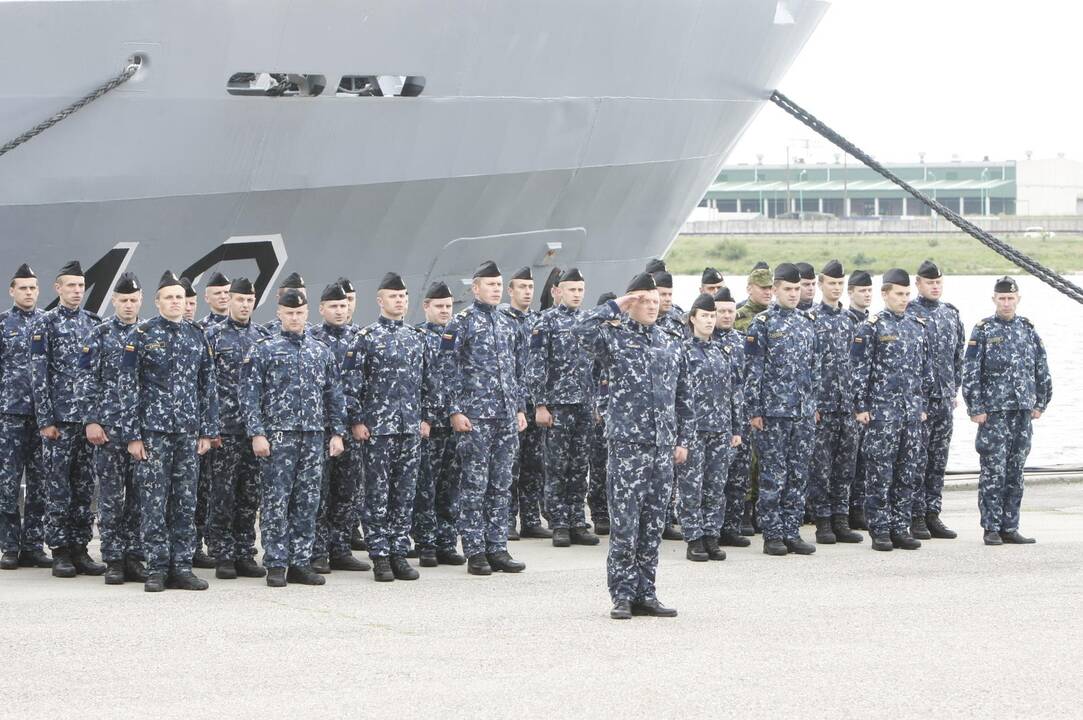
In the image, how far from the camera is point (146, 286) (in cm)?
1047

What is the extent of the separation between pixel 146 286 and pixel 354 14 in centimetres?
211

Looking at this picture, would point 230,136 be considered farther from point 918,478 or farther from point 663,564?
point 918,478

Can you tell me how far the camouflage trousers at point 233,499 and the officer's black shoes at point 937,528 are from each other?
3864 mm

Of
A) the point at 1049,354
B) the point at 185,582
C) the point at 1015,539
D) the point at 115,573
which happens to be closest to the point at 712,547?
the point at 1015,539

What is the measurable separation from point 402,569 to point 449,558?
582 mm

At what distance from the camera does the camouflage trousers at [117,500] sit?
7984mm

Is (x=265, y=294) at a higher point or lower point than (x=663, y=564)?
higher

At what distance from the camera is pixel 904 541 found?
30.2 ft

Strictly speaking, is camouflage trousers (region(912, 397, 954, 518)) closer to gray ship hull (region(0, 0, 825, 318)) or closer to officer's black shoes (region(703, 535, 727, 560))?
officer's black shoes (region(703, 535, 727, 560))

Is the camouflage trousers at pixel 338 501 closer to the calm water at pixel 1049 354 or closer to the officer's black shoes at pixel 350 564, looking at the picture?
the officer's black shoes at pixel 350 564

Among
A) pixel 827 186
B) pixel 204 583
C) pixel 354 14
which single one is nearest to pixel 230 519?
pixel 204 583

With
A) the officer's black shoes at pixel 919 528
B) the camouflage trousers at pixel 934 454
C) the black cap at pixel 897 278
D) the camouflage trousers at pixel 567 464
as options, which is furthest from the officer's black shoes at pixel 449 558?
the black cap at pixel 897 278

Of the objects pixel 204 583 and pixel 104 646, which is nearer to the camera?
pixel 104 646

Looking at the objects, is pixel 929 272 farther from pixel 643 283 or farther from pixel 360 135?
pixel 360 135
